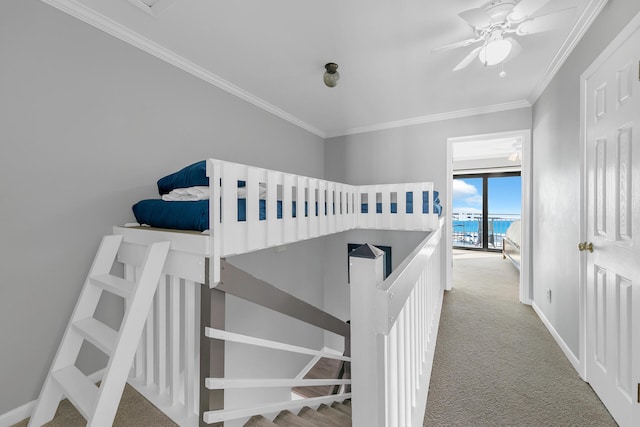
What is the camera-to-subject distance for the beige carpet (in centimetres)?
120

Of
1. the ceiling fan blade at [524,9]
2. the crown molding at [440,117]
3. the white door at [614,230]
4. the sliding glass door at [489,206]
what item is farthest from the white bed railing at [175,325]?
the sliding glass door at [489,206]

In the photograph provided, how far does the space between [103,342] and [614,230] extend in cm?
245

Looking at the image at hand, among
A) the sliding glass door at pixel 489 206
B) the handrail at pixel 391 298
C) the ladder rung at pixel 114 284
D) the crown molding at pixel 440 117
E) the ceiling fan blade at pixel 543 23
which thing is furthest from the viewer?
the sliding glass door at pixel 489 206

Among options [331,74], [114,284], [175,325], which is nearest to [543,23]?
[331,74]

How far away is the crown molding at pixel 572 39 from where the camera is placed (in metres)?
1.50

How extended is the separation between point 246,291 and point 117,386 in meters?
0.55

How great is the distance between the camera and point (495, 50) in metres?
1.56

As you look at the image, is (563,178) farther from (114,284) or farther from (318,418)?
(114,284)

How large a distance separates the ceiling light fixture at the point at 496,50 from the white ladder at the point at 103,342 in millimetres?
2083

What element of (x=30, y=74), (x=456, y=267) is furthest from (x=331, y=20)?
(x=456, y=267)

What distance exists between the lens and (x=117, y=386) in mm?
959

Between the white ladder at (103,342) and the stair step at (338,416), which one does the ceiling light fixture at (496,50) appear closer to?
the white ladder at (103,342)

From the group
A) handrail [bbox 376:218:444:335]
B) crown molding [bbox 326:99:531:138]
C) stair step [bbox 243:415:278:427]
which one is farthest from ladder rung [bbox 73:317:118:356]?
crown molding [bbox 326:99:531:138]

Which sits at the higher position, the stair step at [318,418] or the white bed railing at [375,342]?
the white bed railing at [375,342]
